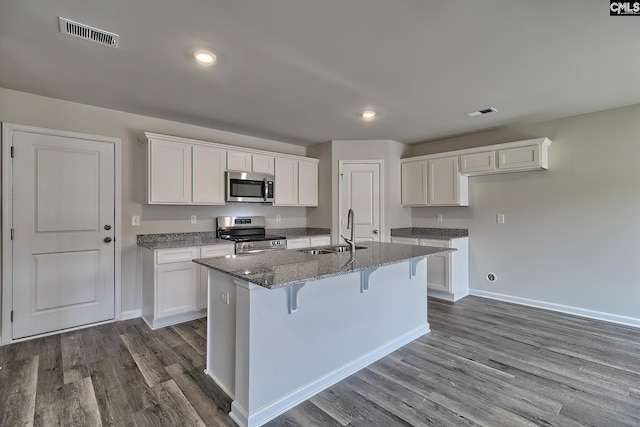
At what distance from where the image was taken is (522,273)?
13.6 ft

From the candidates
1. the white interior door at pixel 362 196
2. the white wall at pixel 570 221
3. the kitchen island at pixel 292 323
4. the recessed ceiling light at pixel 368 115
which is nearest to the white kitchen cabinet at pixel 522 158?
the white wall at pixel 570 221

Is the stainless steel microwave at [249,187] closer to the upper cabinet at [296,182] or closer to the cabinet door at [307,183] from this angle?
the upper cabinet at [296,182]

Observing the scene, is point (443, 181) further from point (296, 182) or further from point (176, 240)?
point (176, 240)

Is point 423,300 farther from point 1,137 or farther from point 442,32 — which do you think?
point 1,137

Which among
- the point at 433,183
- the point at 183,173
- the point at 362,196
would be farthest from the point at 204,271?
the point at 433,183

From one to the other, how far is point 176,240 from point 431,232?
A: 3.80 meters

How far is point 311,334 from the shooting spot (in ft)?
7.13

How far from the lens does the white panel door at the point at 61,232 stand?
3021 millimetres

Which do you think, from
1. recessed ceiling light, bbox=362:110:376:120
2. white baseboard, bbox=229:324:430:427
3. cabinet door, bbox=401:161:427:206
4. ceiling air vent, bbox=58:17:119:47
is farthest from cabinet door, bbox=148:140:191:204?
cabinet door, bbox=401:161:427:206

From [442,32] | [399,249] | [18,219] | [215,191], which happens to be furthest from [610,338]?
[18,219]

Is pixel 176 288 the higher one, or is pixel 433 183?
pixel 433 183

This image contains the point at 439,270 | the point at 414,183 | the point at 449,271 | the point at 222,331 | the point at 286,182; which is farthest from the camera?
the point at 414,183

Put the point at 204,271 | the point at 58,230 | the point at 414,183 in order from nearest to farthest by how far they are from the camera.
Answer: the point at 58,230 < the point at 204,271 < the point at 414,183

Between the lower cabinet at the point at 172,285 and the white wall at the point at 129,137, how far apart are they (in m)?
0.22
